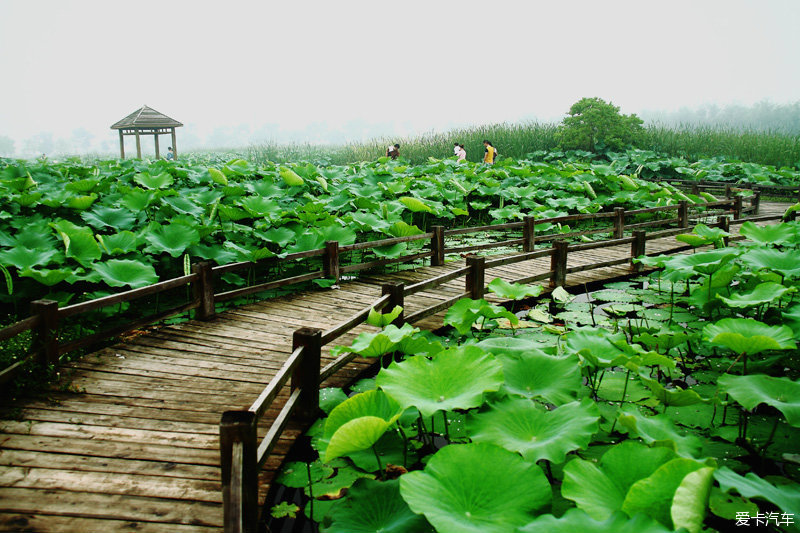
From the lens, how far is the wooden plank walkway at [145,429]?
5.57ft

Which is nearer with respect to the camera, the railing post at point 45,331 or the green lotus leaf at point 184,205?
the railing post at point 45,331

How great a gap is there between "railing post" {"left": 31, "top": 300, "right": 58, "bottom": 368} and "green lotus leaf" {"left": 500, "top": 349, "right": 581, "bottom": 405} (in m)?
2.23

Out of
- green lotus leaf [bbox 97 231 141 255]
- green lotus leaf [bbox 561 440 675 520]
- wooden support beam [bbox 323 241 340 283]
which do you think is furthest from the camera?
wooden support beam [bbox 323 241 340 283]

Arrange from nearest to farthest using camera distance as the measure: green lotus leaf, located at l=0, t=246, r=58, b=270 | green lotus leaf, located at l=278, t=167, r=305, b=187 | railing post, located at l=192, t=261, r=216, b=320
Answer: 1. green lotus leaf, located at l=0, t=246, r=58, b=270
2. railing post, located at l=192, t=261, r=216, b=320
3. green lotus leaf, located at l=278, t=167, r=305, b=187

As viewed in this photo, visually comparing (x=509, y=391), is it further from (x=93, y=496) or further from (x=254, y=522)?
(x=93, y=496)

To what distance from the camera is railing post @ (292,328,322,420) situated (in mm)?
2348

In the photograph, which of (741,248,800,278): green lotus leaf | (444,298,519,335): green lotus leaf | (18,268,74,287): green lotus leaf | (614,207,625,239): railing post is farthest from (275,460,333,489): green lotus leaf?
(614,207,625,239): railing post

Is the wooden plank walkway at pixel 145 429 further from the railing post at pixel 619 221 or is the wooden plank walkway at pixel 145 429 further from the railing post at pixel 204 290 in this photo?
the railing post at pixel 619 221

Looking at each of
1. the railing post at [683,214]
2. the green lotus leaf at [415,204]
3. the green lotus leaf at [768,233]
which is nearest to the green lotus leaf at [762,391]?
the green lotus leaf at [768,233]

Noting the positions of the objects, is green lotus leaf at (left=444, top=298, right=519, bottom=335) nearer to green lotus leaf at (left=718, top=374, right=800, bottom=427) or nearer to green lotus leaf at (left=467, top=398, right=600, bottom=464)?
green lotus leaf at (left=467, top=398, right=600, bottom=464)

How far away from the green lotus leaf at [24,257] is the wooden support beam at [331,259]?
1970mm

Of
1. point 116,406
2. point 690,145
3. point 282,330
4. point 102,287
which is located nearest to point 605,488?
point 116,406

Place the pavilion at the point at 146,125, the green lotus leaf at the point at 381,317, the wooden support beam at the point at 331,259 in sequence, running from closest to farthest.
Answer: the green lotus leaf at the point at 381,317 → the wooden support beam at the point at 331,259 → the pavilion at the point at 146,125

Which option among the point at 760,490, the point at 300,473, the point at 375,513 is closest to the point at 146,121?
the point at 300,473
